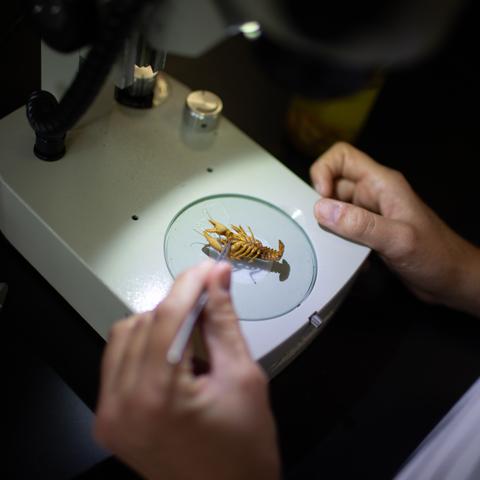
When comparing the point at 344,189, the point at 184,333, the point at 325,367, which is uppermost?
the point at 184,333

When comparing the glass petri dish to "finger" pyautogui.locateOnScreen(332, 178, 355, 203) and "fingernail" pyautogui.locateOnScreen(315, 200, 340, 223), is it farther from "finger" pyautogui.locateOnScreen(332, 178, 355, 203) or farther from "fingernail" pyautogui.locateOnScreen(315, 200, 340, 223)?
"finger" pyautogui.locateOnScreen(332, 178, 355, 203)

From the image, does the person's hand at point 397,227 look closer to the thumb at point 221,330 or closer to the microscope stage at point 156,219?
the microscope stage at point 156,219

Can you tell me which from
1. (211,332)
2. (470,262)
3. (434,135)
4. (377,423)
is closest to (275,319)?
(211,332)

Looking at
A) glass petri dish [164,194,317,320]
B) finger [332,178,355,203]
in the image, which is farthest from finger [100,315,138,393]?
finger [332,178,355,203]

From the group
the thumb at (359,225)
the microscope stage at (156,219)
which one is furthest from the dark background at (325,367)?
the thumb at (359,225)

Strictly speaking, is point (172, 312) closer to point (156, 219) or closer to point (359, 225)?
point (156, 219)

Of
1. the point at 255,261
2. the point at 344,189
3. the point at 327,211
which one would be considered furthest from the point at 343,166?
the point at 255,261
